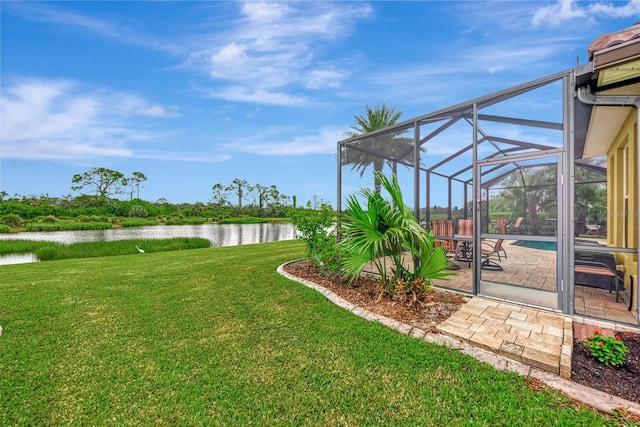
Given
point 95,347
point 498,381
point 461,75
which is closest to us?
point 498,381

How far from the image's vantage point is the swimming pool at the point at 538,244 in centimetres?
347

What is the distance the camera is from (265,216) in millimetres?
51500

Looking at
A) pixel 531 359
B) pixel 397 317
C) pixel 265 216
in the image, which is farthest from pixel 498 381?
pixel 265 216

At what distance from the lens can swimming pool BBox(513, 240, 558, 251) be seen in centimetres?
347

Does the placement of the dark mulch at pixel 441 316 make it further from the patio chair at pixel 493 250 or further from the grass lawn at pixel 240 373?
the patio chair at pixel 493 250

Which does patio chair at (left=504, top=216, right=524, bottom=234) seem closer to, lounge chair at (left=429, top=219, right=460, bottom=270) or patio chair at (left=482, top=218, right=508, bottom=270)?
patio chair at (left=482, top=218, right=508, bottom=270)

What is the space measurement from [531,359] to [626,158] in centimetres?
318

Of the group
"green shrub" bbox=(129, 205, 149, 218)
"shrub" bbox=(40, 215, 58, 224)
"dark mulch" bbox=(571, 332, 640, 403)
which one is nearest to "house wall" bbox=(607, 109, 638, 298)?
"dark mulch" bbox=(571, 332, 640, 403)

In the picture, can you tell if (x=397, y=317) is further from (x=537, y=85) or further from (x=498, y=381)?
(x=537, y=85)

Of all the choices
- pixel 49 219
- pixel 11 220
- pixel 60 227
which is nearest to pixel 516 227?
pixel 60 227

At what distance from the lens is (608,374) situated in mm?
2178

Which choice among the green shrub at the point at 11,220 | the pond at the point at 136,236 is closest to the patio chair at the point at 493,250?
the pond at the point at 136,236

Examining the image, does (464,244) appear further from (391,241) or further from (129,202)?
(129,202)

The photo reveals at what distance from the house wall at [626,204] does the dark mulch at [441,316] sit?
3.17ft
